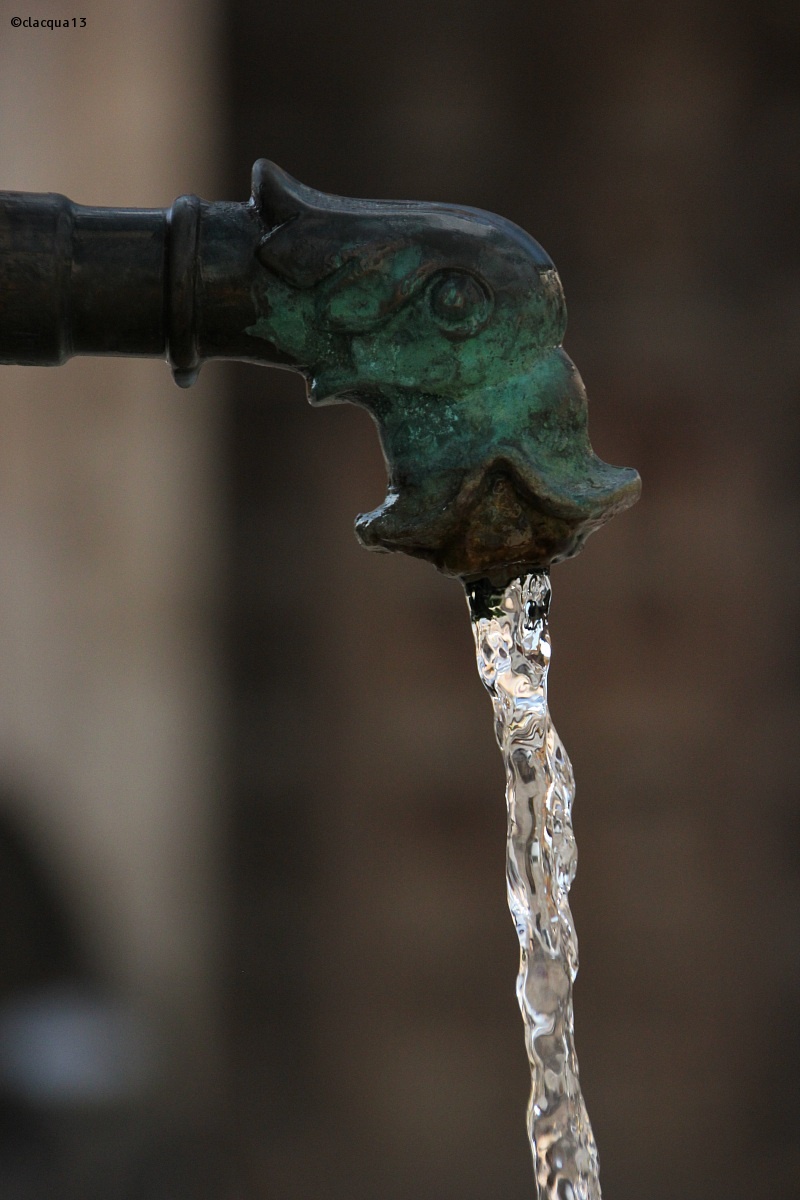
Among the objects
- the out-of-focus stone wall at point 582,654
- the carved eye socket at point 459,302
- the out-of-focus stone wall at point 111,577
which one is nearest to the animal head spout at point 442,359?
the carved eye socket at point 459,302

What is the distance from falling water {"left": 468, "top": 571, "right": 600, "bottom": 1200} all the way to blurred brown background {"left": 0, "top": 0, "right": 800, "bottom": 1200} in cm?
110

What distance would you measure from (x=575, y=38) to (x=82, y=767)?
110 cm

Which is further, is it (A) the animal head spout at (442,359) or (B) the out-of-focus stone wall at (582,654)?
(B) the out-of-focus stone wall at (582,654)

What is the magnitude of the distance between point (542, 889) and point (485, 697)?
112 cm

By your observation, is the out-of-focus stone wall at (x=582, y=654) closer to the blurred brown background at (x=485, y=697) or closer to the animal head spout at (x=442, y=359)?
the blurred brown background at (x=485, y=697)

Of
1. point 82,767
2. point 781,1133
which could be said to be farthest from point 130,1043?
point 781,1133

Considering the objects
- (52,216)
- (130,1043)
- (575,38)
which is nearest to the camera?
(52,216)

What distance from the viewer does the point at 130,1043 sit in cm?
197

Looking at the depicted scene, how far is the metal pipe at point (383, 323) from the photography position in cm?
53

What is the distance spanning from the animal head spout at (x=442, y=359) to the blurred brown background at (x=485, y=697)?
1273 millimetres

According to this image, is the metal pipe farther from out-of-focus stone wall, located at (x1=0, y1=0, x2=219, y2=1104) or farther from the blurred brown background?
out-of-focus stone wall, located at (x1=0, y1=0, x2=219, y2=1104)

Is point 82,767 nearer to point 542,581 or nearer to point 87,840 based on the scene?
point 87,840

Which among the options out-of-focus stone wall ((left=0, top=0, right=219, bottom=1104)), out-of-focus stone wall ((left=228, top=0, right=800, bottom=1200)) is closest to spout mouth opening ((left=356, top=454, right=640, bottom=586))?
out-of-focus stone wall ((left=228, top=0, right=800, bottom=1200))

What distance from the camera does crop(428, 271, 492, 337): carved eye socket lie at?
539mm
